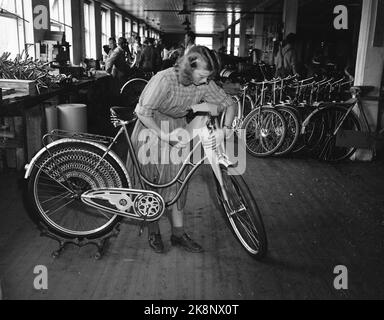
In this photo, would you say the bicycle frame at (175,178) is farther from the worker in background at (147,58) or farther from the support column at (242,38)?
the support column at (242,38)

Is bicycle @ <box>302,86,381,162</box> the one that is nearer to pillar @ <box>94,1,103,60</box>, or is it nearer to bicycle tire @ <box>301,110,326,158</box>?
bicycle tire @ <box>301,110,326,158</box>

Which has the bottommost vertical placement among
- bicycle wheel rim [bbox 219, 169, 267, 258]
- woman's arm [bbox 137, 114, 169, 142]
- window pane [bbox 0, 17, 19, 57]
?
bicycle wheel rim [bbox 219, 169, 267, 258]

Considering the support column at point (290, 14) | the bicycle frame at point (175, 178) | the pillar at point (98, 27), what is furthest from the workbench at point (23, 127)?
the pillar at point (98, 27)

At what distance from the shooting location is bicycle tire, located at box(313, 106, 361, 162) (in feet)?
17.4

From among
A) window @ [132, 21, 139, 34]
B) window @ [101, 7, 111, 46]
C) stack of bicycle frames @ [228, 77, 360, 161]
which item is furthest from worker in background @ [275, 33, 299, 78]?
window @ [132, 21, 139, 34]

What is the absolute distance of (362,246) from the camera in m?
3.11

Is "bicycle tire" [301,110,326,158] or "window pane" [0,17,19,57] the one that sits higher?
"window pane" [0,17,19,57]

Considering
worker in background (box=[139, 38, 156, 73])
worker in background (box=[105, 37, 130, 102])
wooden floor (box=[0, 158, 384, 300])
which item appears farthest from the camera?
worker in background (box=[139, 38, 156, 73])

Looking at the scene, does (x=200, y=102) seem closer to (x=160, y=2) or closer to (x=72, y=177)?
(x=72, y=177)

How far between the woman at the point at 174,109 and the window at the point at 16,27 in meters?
6.44

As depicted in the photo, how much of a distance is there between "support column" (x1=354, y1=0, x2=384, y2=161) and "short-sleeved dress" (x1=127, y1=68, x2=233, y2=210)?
121 inches

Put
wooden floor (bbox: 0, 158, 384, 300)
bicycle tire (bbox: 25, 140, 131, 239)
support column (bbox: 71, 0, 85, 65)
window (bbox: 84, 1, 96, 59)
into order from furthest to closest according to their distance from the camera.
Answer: window (bbox: 84, 1, 96, 59)
support column (bbox: 71, 0, 85, 65)
bicycle tire (bbox: 25, 140, 131, 239)
wooden floor (bbox: 0, 158, 384, 300)

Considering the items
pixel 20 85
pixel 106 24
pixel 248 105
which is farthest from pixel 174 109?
pixel 106 24

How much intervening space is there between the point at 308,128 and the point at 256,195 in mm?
1793
